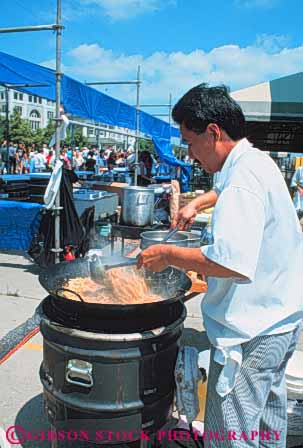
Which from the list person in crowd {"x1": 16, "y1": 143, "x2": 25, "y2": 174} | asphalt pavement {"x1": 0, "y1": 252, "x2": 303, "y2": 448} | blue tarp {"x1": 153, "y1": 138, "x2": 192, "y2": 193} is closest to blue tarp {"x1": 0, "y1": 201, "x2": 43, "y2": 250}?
asphalt pavement {"x1": 0, "y1": 252, "x2": 303, "y2": 448}

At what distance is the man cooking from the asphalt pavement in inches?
42.9

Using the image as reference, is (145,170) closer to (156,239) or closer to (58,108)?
(58,108)

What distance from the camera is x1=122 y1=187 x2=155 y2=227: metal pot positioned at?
Result: 646 centimetres

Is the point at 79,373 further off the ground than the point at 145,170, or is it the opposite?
the point at 145,170

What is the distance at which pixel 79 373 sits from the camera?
175 centimetres

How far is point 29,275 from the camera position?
548cm

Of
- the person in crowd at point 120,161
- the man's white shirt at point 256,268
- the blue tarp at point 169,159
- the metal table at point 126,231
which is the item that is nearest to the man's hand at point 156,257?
the man's white shirt at point 256,268

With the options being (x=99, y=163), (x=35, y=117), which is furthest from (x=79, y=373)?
(x=35, y=117)

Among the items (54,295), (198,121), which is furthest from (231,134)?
(54,295)

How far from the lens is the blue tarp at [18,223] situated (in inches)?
233

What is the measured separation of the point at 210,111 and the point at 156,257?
1.99 feet

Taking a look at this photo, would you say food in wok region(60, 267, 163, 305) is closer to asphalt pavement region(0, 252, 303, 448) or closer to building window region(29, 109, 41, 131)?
asphalt pavement region(0, 252, 303, 448)

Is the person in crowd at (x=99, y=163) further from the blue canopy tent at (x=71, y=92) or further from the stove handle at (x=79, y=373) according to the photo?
the stove handle at (x=79, y=373)

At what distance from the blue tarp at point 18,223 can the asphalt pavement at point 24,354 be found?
1.48 feet
